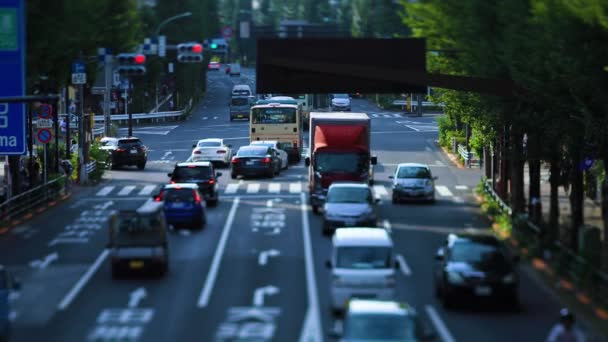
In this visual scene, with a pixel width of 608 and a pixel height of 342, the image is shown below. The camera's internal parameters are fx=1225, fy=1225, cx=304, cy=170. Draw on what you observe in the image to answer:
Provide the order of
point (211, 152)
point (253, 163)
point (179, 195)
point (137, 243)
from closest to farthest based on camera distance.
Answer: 1. point (137, 243)
2. point (179, 195)
3. point (253, 163)
4. point (211, 152)

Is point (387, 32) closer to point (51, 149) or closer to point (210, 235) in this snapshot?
point (51, 149)

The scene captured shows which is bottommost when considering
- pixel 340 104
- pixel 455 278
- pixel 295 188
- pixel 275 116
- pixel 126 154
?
pixel 295 188

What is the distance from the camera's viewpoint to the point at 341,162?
4975 cm

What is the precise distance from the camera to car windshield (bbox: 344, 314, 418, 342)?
67.5ft

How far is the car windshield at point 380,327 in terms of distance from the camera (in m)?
20.6

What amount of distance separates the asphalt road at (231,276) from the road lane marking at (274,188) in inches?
3.6

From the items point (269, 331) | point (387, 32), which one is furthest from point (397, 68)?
point (387, 32)

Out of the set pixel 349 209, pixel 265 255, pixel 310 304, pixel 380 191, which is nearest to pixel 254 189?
pixel 380 191

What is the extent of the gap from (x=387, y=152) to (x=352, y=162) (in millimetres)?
27178

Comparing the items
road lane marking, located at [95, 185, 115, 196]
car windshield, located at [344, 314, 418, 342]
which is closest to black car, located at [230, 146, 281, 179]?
road lane marking, located at [95, 185, 115, 196]

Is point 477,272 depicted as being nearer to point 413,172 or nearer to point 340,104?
point 413,172

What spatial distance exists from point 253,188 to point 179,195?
14.7 meters

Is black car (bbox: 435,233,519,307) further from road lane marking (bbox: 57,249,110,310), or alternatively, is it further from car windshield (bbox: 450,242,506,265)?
road lane marking (bbox: 57,249,110,310)

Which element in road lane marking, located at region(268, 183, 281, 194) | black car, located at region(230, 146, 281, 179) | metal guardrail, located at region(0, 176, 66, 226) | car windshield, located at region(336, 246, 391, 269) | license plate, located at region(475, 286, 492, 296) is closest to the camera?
license plate, located at region(475, 286, 492, 296)
